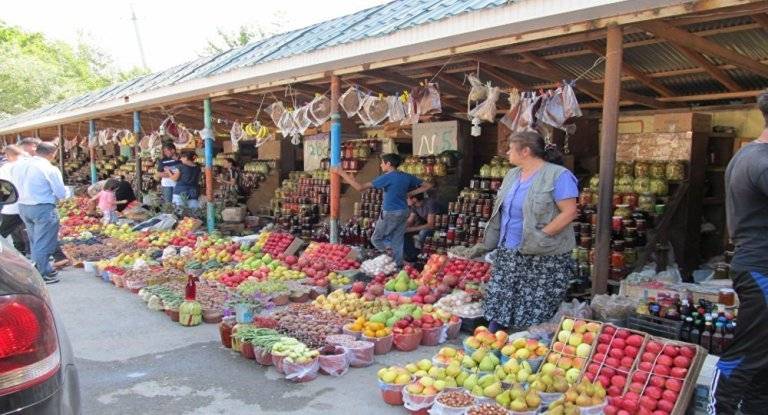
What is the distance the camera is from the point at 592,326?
3793 millimetres

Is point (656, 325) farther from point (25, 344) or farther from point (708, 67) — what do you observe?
point (25, 344)

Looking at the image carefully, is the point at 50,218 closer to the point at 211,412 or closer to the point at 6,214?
the point at 6,214

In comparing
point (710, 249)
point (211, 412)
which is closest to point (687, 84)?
point (710, 249)

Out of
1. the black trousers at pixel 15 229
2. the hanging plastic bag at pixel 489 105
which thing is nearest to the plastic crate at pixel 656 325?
the hanging plastic bag at pixel 489 105

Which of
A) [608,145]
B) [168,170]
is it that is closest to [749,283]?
[608,145]

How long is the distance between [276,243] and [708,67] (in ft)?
19.6

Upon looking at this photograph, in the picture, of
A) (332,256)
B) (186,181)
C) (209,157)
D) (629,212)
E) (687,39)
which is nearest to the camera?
(687,39)

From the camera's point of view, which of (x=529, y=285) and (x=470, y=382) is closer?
(x=470, y=382)

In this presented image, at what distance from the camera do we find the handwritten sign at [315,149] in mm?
12010

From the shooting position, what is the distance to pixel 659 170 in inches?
265

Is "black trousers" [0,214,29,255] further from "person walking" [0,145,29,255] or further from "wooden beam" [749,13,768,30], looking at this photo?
"wooden beam" [749,13,768,30]

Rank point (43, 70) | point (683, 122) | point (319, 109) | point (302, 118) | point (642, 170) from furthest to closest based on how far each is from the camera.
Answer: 1. point (43, 70)
2. point (302, 118)
3. point (319, 109)
4. point (683, 122)
5. point (642, 170)

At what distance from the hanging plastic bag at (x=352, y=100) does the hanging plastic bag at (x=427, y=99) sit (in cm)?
85

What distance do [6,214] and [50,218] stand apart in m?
1.11
